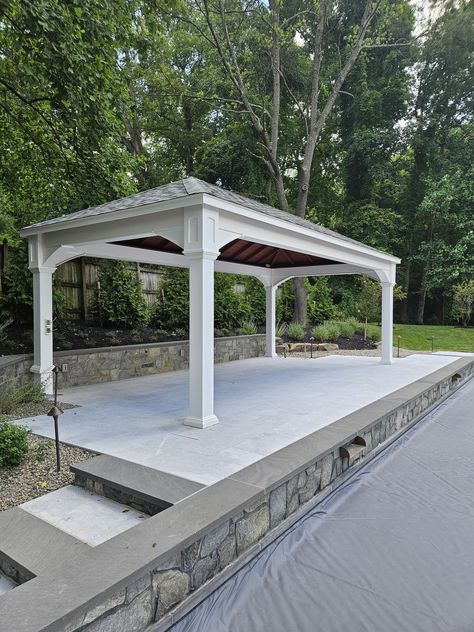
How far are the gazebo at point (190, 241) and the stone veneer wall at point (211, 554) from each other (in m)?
1.42

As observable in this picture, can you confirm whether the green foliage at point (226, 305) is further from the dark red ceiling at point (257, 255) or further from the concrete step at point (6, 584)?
the concrete step at point (6, 584)

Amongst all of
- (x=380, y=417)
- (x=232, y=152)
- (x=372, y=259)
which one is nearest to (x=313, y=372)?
(x=372, y=259)

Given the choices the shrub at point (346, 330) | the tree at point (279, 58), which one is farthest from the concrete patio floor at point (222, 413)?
the tree at point (279, 58)

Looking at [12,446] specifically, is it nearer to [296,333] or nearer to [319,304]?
[296,333]

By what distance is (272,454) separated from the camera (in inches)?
138

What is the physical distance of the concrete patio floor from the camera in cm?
→ 363

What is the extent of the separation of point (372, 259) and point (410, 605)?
7.33 m

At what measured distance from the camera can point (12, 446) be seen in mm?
3379

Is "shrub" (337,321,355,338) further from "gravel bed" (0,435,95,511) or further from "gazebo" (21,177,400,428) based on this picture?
"gravel bed" (0,435,95,511)

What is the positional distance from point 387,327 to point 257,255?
137 inches

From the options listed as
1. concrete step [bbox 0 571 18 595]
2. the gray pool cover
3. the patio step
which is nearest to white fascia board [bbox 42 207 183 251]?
the patio step

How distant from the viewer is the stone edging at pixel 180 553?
1.75 metres

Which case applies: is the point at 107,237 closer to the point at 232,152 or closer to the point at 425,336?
the point at 232,152

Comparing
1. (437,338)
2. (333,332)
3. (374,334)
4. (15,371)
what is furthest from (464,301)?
(15,371)
